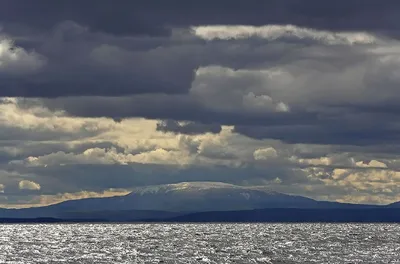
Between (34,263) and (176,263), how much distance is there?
3106 cm

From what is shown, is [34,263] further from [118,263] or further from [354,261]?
[354,261]

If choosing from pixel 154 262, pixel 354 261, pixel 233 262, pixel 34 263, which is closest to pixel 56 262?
pixel 34 263

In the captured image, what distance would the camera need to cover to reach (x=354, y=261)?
19562 cm

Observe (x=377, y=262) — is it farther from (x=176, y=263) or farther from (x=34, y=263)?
(x=34, y=263)

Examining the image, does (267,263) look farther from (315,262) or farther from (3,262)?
(3,262)

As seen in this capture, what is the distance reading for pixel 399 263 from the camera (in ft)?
616

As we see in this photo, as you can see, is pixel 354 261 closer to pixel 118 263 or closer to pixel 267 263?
pixel 267 263

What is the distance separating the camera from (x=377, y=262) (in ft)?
632

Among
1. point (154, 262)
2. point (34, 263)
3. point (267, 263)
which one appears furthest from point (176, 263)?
point (34, 263)

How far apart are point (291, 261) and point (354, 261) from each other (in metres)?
13.3

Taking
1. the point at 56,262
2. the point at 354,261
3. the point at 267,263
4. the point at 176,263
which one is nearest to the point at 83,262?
the point at 56,262

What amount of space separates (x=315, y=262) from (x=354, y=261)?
8944 mm

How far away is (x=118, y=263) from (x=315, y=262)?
4150cm

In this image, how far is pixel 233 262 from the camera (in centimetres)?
19275
